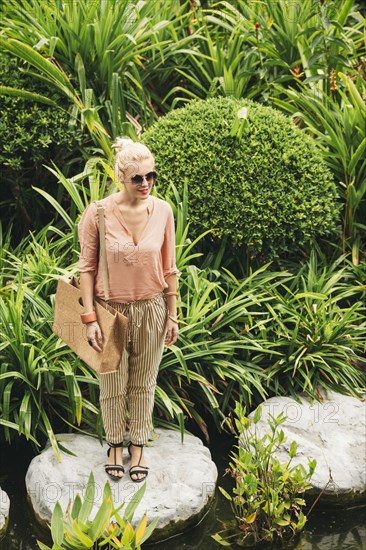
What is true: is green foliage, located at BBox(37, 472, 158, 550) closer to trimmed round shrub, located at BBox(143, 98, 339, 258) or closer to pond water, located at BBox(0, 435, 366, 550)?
pond water, located at BBox(0, 435, 366, 550)

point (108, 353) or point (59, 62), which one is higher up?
point (59, 62)

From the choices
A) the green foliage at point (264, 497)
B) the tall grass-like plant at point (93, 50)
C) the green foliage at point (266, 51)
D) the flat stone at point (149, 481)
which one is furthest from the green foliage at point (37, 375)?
the green foliage at point (266, 51)

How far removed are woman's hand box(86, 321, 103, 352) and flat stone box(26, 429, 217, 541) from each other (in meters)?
0.84

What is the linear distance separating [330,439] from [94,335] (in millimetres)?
1770

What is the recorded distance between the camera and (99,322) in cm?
451

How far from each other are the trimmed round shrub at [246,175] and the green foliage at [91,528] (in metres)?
2.29

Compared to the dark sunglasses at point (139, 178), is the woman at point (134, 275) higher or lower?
lower

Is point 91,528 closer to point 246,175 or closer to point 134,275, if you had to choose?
point 134,275

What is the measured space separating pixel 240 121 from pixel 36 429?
8.09 ft

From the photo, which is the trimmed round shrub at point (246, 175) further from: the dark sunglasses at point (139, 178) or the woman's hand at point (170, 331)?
the dark sunglasses at point (139, 178)

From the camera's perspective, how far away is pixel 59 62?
22.6 ft

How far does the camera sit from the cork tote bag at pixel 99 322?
4.44 meters

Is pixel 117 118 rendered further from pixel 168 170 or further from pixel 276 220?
pixel 276 220

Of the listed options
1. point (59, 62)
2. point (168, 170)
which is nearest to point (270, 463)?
point (168, 170)
